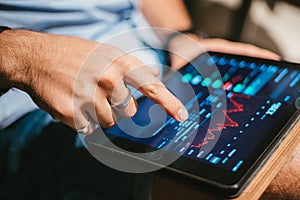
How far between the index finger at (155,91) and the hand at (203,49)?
0.17m

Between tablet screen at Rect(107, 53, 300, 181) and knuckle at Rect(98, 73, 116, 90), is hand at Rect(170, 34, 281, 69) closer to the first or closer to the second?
tablet screen at Rect(107, 53, 300, 181)

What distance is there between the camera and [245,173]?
48cm

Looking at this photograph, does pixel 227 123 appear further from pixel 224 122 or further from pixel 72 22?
pixel 72 22

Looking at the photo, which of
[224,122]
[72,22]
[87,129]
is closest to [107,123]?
[87,129]

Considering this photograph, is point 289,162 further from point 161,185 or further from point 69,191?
point 69,191

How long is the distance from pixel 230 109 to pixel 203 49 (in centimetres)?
17

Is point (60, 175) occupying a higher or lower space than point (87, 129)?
lower

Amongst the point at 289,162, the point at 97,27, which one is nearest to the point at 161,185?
the point at 289,162

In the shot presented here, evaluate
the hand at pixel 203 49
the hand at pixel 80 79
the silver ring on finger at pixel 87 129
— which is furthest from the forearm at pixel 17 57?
the hand at pixel 203 49

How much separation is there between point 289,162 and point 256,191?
10 cm

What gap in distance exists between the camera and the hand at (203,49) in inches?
27.4

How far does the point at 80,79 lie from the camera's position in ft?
1.90

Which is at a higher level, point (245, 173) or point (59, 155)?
point (245, 173)

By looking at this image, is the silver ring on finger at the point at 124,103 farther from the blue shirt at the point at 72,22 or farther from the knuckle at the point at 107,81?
the blue shirt at the point at 72,22
